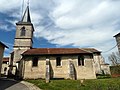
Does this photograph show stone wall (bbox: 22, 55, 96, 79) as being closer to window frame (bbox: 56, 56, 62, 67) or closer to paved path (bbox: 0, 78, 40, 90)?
window frame (bbox: 56, 56, 62, 67)

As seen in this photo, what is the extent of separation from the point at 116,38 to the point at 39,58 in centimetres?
1486

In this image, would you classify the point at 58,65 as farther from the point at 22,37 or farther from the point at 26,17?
the point at 26,17

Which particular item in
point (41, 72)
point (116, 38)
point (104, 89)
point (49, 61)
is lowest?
point (104, 89)

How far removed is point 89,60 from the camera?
24875mm

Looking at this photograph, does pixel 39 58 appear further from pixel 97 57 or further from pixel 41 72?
pixel 97 57

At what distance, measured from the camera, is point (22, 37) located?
33781 mm

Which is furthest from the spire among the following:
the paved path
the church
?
the paved path

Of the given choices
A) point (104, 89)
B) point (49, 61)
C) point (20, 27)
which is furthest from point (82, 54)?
point (20, 27)

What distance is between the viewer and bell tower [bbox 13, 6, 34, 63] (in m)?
32.2

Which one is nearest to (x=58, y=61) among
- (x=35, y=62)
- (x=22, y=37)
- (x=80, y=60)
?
(x=80, y=60)

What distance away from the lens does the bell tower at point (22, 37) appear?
32197mm

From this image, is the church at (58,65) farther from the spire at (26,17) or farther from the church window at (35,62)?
the spire at (26,17)

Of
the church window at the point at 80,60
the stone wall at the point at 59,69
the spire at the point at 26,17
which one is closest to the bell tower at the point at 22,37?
the spire at the point at 26,17

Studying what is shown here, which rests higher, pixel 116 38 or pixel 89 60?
pixel 116 38
